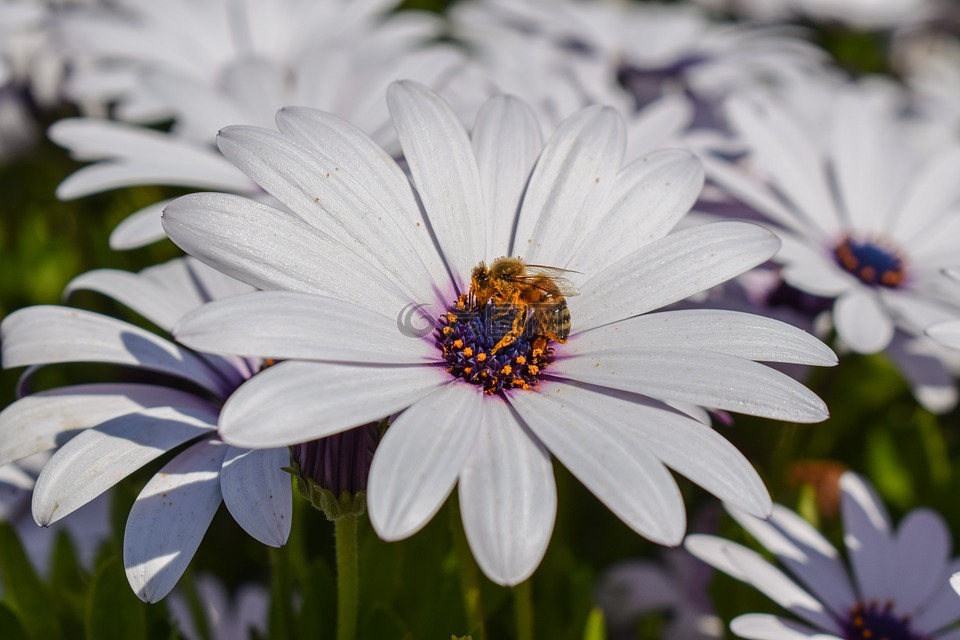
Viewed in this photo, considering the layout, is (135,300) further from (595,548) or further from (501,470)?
(595,548)

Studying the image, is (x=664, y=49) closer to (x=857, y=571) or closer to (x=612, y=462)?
(x=857, y=571)

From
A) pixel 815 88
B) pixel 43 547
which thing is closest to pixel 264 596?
pixel 43 547

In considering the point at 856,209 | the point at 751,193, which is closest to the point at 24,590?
the point at 751,193

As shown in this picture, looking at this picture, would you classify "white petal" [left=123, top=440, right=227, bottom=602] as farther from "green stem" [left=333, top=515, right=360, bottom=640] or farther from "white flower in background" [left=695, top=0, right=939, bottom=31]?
"white flower in background" [left=695, top=0, right=939, bottom=31]

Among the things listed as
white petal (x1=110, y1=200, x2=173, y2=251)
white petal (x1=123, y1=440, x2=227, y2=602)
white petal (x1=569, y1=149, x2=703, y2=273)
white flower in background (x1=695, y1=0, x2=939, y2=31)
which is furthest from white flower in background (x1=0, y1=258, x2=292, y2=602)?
white flower in background (x1=695, y1=0, x2=939, y2=31)

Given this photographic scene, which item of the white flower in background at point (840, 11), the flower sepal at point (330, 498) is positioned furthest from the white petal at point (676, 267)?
the white flower in background at point (840, 11)

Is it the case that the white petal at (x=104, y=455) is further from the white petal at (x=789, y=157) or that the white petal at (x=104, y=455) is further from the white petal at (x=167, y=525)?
the white petal at (x=789, y=157)
